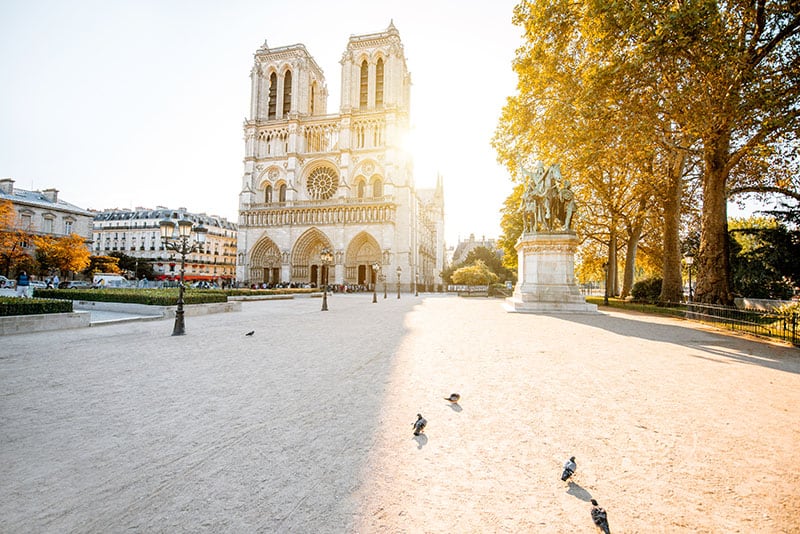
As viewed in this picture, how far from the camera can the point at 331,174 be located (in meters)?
45.5

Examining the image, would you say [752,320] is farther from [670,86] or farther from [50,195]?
[50,195]

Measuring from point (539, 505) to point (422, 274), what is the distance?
169 feet

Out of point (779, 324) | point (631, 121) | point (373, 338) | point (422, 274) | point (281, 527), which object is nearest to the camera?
point (281, 527)

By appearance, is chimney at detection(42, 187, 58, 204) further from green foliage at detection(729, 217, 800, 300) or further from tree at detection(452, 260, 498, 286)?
green foliage at detection(729, 217, 800, 300)

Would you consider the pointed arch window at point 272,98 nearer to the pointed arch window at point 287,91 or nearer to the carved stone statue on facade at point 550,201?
the pointed arch window at point 287,91

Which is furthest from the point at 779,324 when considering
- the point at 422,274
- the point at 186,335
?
the point at 422,274

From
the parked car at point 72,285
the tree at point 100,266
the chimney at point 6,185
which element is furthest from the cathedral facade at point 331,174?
the chimney at point 6,185

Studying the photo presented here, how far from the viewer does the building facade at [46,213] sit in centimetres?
3778

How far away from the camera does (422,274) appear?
5356 centimetres

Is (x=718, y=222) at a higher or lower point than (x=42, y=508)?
higher

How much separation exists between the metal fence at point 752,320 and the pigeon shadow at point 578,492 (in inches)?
359

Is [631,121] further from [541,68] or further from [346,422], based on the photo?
[346,422]

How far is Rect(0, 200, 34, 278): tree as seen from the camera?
28853 mm

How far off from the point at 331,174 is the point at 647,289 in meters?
35.3
